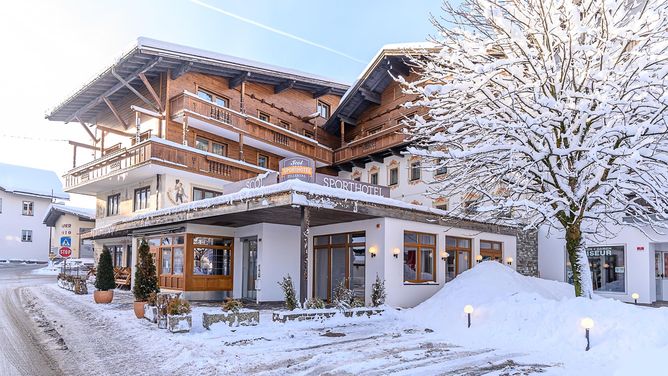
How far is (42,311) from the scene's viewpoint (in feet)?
49.4

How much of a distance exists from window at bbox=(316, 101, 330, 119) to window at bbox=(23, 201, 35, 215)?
106ft

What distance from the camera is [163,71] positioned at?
2342cm

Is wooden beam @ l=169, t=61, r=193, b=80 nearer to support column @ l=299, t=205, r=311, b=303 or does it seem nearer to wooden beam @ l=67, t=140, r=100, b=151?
wooden beam @ l=67, t=140, r=100, b=151

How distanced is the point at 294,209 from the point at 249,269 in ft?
20.2

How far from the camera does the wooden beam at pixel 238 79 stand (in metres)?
25.6

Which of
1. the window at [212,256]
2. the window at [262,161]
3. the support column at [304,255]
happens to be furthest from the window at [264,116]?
the support column at [304,255]

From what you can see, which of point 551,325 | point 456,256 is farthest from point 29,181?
point 551,325

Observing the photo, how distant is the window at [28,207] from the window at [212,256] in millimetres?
36142

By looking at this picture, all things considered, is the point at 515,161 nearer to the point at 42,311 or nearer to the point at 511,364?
the point at 511,364

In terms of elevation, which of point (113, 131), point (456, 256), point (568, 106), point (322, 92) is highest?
point (322, 92)

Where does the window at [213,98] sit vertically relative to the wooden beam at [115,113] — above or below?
above

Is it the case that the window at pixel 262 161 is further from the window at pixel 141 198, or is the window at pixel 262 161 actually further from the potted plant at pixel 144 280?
the potted plant at pixel 144 280

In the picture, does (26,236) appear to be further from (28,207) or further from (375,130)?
(375,130)

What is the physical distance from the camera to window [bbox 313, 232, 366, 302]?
16.3m
